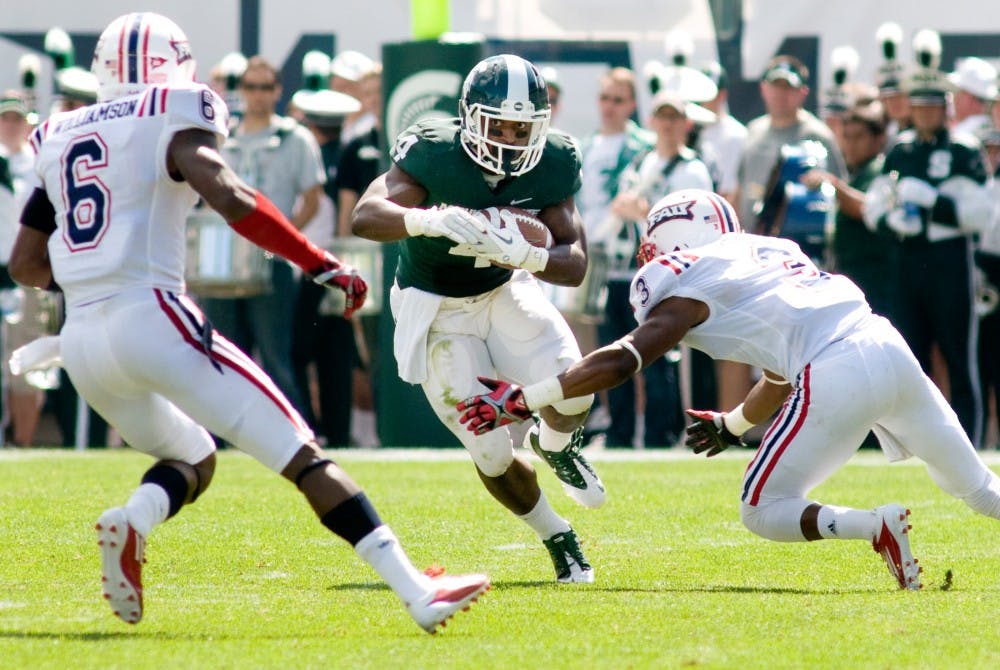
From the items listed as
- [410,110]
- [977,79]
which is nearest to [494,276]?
[410,110]

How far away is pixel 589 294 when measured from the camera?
10383 mm

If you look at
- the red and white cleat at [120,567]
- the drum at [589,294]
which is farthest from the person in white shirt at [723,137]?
the red and white cleat at [120,567]

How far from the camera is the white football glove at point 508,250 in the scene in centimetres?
543

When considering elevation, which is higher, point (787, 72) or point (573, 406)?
point (787, 72)

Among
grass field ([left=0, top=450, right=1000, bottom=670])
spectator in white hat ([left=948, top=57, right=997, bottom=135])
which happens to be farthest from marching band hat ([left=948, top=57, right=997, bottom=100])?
grass field ([left=0, top=450, right=1000, bottom=670])

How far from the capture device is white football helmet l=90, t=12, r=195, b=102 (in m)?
5.01

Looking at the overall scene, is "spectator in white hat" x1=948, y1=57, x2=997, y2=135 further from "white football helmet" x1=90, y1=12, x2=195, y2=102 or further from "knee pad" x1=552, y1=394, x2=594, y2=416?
"white football helmet" x1=90, y1=12, x2=195, y2=102

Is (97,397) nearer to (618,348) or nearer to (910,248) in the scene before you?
(618,348)

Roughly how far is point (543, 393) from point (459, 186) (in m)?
1.07

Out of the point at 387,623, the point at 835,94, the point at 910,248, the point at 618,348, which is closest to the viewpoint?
the point at 387,623

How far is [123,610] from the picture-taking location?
4.68 meters

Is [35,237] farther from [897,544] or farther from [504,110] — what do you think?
[897,544]

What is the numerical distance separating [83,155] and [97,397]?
0.64 m

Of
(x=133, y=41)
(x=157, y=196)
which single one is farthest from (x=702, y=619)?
(x=133, y=41)
